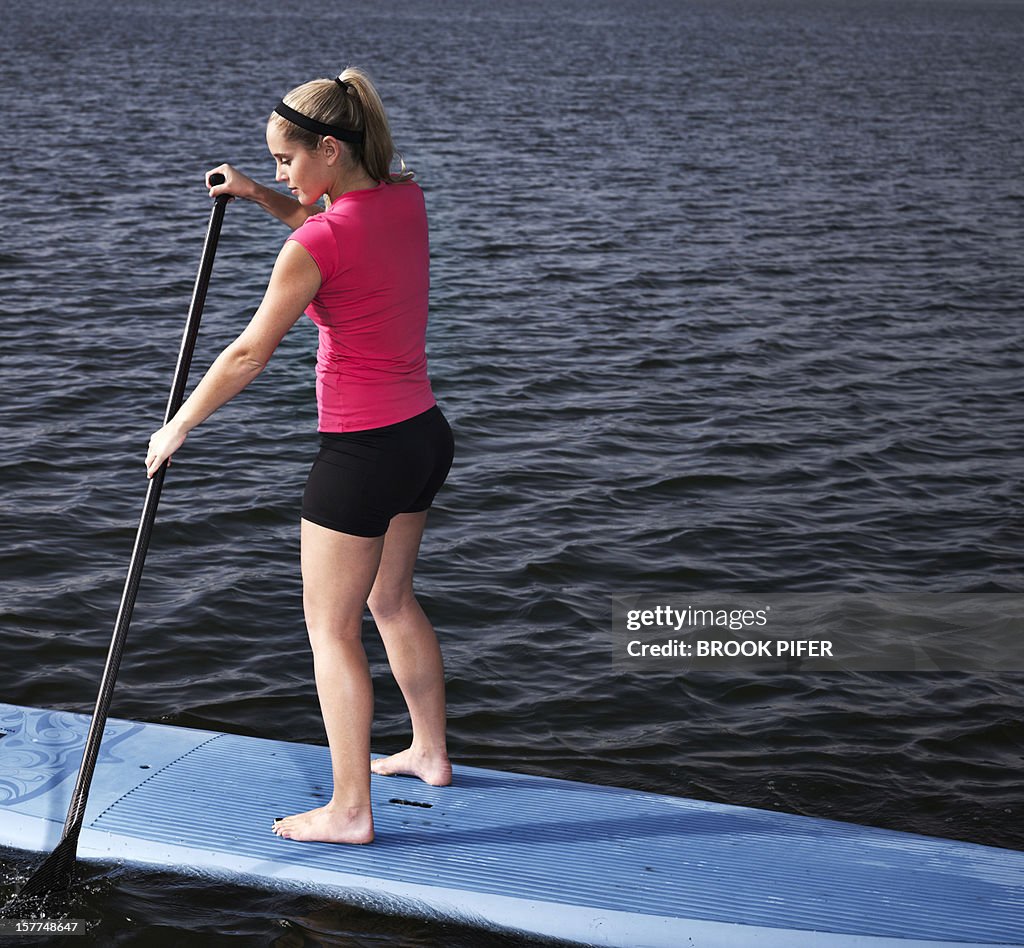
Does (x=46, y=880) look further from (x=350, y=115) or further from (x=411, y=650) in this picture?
(x=350, y=115)

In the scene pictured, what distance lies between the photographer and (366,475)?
119 inches

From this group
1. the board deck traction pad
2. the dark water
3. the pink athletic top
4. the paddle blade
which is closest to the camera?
the pink athletic top

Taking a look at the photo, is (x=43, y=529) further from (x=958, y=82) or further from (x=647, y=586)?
(x=958, y=82)

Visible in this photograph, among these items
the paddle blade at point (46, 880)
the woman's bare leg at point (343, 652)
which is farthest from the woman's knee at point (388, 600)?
the paddle blade at point (46, 880)

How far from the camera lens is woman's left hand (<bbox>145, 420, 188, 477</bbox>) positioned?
9.62 feet

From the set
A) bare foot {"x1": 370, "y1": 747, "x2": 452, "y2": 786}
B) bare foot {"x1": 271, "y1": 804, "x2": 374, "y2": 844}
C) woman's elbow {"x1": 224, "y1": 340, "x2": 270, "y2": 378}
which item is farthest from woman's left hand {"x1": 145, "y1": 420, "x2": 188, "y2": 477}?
bare foot {"x1": 370, "y1": 747, "x2": 452, "y2": 786}

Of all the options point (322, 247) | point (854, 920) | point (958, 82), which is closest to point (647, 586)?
point (854, 920)

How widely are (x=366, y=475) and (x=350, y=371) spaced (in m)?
0.24

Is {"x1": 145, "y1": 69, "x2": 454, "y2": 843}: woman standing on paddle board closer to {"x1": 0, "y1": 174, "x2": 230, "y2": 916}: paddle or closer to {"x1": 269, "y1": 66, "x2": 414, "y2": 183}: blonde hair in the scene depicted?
{"x1": 269, "y1": 66, "x2": 414, "y2": 183}: blonde hair

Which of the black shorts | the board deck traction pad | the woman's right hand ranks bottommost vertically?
the board deck traction pad

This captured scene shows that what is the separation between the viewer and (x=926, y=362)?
9.07 metres

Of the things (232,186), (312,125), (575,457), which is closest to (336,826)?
(232,186)

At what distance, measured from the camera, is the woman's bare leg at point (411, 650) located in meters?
3.35

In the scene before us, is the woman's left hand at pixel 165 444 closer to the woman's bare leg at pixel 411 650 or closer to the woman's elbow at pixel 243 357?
the woman's elbow at pixel 243 357
